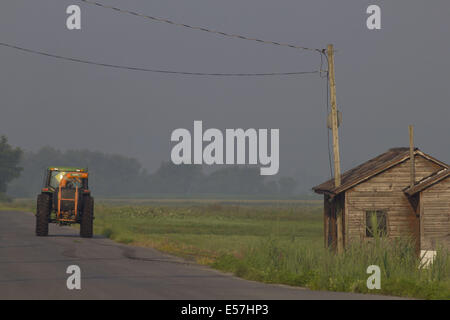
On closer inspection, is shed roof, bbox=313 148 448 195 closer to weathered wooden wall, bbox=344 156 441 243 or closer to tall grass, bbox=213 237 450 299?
weathered wooden wall, bbox=344 156 441 243

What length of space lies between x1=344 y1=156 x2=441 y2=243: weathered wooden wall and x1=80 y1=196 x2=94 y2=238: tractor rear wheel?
12.2 m

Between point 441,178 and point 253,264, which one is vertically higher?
point 441,178

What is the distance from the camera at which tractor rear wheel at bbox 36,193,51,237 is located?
3306 cm

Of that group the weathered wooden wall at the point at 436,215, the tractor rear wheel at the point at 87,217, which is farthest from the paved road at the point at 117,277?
the weathered wooden wall at the point at 436,215

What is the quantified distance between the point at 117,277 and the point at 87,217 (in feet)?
50.2

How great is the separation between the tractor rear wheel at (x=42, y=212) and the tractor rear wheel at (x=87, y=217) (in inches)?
69.9

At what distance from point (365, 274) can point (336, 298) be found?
138 inches

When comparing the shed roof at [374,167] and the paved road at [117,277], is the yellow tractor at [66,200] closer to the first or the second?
the paved road at [117,277]

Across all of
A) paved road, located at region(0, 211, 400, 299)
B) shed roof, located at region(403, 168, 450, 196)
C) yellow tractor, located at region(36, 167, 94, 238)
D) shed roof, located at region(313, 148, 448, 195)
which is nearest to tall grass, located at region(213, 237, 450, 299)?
paved road, located at region(0, 211, 400, 299)

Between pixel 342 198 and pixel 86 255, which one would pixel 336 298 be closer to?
pixel 86 255
